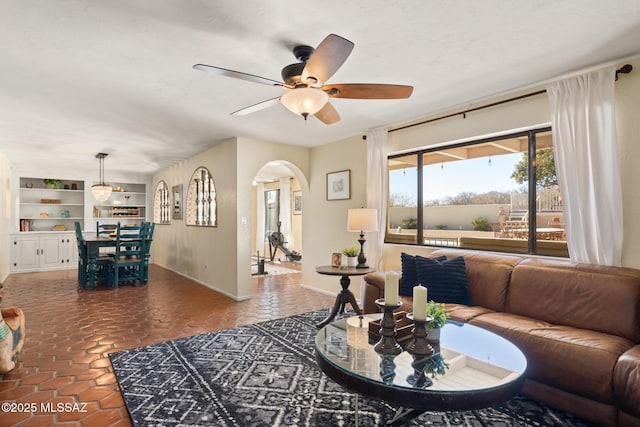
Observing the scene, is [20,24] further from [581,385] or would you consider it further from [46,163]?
[46,163]

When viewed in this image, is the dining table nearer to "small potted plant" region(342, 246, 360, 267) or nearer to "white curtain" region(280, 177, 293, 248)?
"small potted plant" region(342, 246, 360, 267)

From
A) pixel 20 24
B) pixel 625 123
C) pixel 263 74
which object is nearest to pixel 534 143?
pixel 625 123

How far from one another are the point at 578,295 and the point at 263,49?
9.75 ft

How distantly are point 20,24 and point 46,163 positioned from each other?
6.62m

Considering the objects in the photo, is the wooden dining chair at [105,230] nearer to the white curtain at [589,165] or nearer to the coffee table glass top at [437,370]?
the coffee table glass top at [437,370]

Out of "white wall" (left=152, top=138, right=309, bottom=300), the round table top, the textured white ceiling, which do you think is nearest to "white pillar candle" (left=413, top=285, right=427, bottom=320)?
the textured white ceiling

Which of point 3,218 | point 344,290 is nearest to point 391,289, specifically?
point 344,290

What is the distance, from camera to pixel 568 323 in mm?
2477

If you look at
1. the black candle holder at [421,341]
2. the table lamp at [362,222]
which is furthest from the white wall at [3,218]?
the black candle holder at [421,341]

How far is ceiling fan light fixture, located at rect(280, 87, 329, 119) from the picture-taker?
2246 mm

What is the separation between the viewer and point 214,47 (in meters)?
2.43

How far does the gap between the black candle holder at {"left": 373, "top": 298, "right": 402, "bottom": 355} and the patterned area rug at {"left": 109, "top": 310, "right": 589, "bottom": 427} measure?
18.1 inches

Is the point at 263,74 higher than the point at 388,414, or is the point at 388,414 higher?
the point at 263,74

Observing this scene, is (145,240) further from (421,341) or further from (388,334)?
(421,341)
